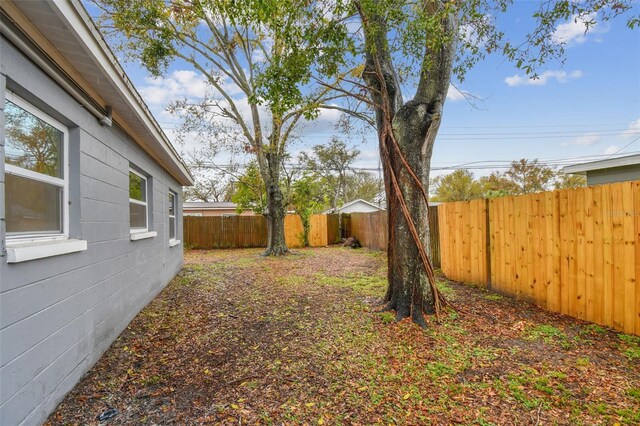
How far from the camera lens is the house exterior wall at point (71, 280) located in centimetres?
191

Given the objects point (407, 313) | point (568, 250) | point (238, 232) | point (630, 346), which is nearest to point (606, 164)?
point (568, 250)

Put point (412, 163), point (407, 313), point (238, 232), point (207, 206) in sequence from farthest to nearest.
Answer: point (207, 206)
point (238, 232)
point (412, 163)
point (407, 313)

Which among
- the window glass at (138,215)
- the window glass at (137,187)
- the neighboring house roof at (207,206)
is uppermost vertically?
the neighboring house roof at (207,206)

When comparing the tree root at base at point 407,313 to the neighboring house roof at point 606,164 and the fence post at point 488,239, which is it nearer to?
the fence post at point 488,239

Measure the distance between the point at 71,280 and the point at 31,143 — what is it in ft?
3.66

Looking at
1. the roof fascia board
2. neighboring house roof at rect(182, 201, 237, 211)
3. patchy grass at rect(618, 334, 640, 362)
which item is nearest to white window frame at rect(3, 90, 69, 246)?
the roof fascia board

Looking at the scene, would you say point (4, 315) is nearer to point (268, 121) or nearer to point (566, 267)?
point (566, 267)

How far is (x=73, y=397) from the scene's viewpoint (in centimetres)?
252

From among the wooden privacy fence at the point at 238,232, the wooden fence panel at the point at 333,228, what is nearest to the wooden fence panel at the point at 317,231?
the wooden privacy fence at the point at 238,232

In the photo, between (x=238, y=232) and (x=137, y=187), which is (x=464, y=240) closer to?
(x=137, y=187)

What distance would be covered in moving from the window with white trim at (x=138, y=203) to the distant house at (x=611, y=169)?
10.6 metres

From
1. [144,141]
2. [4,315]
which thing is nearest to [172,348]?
[4,315]

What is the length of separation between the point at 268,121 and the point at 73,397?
11.3 meters

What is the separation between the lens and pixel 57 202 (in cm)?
275
